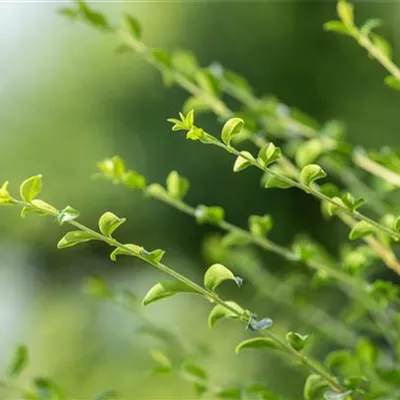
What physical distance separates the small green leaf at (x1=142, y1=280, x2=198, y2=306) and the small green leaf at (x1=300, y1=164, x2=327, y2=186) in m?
0.06

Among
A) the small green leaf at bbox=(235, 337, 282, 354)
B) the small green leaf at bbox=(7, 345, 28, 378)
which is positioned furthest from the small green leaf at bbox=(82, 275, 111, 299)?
the small green leaf at bbox=(235, 337, 282, 354)

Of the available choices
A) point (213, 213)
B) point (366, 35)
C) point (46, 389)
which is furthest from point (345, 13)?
point (46, 389)

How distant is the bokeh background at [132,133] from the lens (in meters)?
1.73

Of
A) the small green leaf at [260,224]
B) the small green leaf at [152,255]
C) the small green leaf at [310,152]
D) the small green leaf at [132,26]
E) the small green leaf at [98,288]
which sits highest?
the small green leaf at [132,26]

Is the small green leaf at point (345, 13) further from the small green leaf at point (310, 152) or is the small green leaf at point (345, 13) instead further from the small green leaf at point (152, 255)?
the small green leaf at point (152, 255)

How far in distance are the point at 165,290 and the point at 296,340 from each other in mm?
52

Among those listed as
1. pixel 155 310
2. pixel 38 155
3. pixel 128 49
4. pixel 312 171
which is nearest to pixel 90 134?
pixel 38 155

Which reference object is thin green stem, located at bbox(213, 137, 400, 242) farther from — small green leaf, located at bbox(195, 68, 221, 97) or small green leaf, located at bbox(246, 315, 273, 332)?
small green leaf, located at bbox(195, 68, 221, 97)

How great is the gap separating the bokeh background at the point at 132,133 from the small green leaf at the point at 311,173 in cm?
125

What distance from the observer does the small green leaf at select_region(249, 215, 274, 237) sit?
1.15ft

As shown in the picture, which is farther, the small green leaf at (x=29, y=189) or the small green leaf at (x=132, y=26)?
the small green leaf at (x=132, y=26)

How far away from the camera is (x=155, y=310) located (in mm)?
1849

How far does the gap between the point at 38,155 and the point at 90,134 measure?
0.18 metres

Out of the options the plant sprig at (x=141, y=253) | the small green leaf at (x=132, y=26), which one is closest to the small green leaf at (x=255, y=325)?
the plant sprig at (x=141, y=253)
